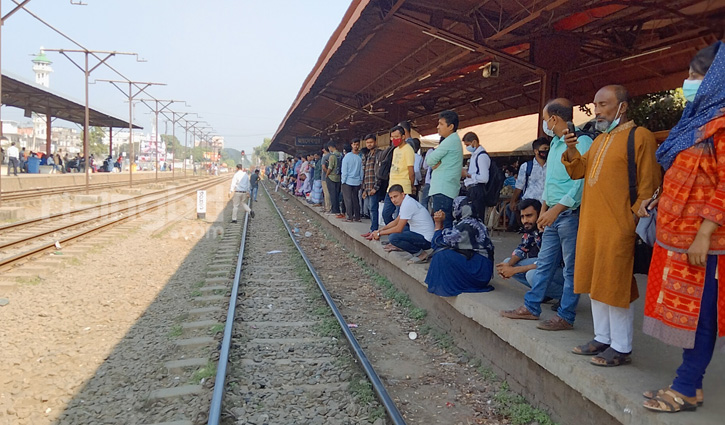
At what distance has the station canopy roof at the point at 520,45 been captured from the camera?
6.62 m

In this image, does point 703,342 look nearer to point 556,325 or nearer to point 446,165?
point 556,325

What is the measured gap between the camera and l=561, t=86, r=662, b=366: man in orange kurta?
3.05 metres

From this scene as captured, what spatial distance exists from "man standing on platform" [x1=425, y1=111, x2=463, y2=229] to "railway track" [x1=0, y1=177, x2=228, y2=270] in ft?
21.6

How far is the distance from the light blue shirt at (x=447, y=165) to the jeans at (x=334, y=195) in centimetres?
699

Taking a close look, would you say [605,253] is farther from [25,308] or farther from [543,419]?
[25,308]

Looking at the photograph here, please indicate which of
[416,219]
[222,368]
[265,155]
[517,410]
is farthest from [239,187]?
[265,155]

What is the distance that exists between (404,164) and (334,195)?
6016mm

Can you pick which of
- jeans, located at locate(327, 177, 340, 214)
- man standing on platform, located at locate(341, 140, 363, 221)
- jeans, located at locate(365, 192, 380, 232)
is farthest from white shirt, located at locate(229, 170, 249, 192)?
jeans, located at locate(365, 192, 380, 232)

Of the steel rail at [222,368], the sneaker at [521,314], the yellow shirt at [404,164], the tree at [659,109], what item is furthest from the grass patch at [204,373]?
the tree at [659,109]

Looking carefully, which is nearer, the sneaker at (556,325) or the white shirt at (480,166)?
the sneaker at (556,325)

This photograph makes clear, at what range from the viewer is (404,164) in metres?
7.50

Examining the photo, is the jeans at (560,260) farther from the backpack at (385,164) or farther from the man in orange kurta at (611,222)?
the backpack at (385,164)

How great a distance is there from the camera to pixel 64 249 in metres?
10.3

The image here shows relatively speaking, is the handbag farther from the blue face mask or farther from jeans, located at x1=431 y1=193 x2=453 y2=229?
jeans, located at x1=431 y1=193 x2=453 y2=229
